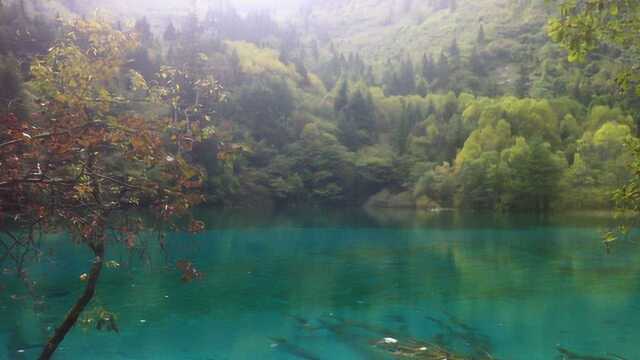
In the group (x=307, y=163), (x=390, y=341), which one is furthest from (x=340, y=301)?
(x=307, y=163)

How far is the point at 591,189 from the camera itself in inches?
2894

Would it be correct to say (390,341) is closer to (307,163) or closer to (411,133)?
(307,163)

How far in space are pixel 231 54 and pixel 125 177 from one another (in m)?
96.9

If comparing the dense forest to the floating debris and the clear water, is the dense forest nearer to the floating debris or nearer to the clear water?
the floating debris

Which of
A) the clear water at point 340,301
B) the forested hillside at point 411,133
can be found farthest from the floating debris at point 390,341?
the forested hillside at point 411,133

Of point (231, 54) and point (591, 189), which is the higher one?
point (231, 54)

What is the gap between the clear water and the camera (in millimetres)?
15531

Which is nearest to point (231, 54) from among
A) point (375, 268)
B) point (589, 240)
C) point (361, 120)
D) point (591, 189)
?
point (361, 120)

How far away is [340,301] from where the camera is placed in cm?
2148

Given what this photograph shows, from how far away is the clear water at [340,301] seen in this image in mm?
15531

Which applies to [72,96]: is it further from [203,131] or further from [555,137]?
[555,137]

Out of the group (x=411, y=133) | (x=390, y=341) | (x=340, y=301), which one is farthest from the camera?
(x=411, y=133)

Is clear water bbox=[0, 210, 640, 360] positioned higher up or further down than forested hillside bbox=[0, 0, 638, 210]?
further down

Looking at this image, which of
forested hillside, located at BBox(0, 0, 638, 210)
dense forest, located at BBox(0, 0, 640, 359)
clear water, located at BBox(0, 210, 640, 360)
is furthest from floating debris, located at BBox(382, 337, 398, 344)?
forested hillside, located at BBox(0, 0, 638, 210)
